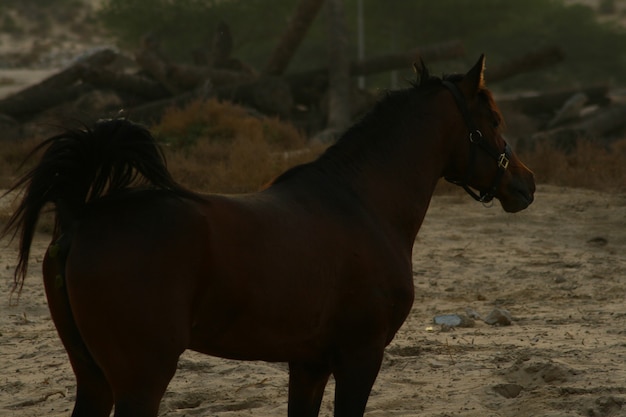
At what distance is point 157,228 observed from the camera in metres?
3.51

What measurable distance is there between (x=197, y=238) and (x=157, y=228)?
14 centimetres

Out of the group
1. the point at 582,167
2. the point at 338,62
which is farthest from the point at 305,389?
the point at 338,62

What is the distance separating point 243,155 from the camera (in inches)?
482

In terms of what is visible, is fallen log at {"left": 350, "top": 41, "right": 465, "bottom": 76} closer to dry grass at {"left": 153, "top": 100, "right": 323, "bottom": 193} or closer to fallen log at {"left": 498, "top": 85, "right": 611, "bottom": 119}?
fallen log at {"left": 498, "top": 85, "right": 611, "bottom": 119}

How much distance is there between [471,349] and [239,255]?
3.12 meters

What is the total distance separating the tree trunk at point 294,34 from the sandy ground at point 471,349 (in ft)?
28.3

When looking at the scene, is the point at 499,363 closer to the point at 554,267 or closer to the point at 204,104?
the point at 554,267

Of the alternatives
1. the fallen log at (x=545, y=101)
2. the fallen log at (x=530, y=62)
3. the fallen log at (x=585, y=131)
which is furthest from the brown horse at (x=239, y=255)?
the fallen log at (x=545, y=101)

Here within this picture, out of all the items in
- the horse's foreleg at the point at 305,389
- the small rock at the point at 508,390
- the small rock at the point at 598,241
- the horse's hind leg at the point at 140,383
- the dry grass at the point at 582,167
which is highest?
the horse's hind leg at the point at 140,383

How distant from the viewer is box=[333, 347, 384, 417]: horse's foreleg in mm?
4051

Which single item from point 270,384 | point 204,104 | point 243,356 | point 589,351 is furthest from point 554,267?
point 204,104

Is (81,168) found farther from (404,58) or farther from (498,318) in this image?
(404,58)

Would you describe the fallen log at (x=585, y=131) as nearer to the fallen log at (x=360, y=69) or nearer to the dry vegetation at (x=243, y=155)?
the dry vegetation at (x=243, y=155)

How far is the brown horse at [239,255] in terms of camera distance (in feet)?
11.2
